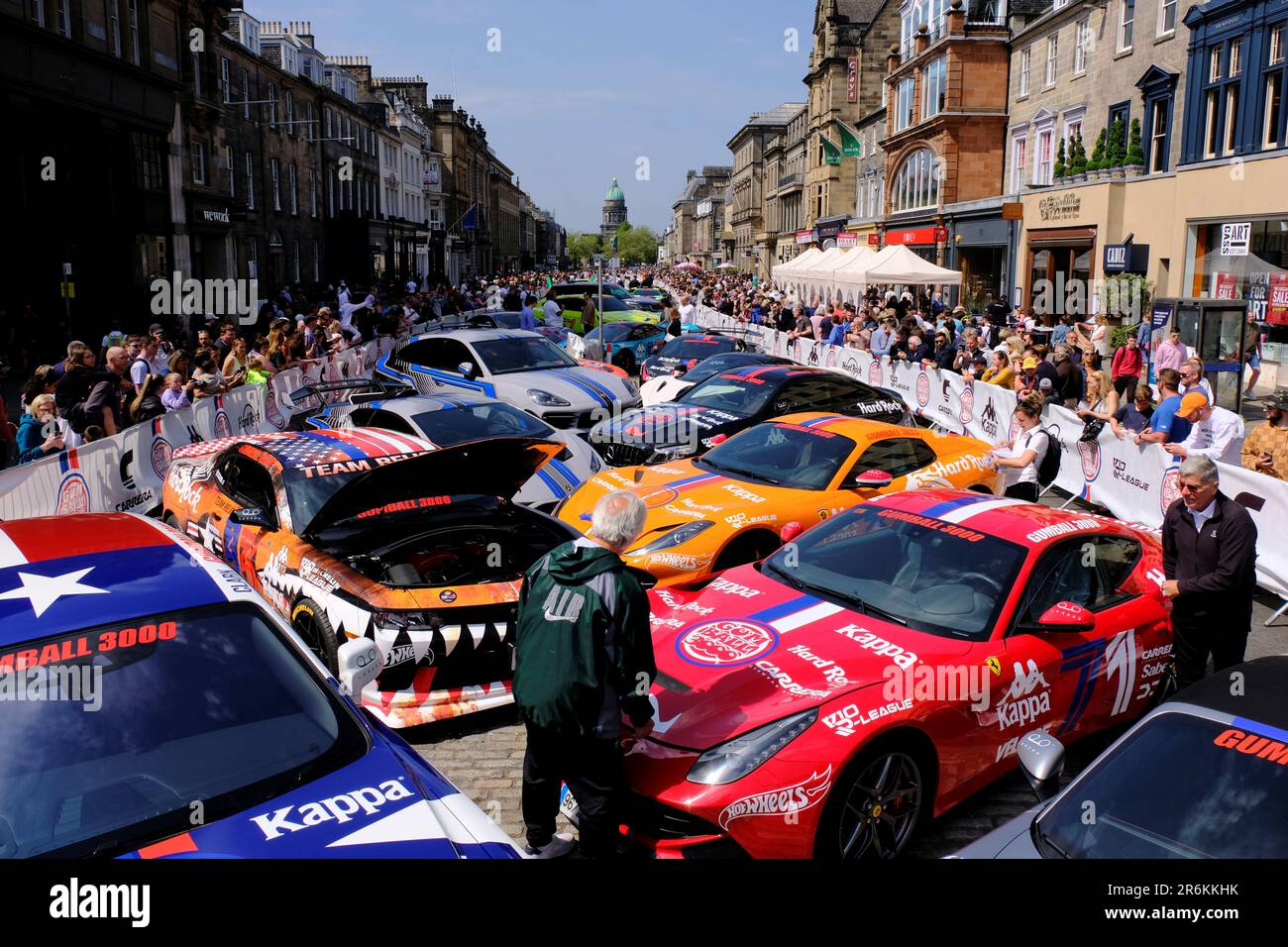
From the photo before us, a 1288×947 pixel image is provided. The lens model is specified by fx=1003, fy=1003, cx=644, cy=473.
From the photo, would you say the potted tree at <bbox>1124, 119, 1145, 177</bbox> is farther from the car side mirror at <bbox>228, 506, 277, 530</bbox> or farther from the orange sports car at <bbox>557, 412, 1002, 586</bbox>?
the car side mirror at <bbox>228, 506, 277, 530</bbox>

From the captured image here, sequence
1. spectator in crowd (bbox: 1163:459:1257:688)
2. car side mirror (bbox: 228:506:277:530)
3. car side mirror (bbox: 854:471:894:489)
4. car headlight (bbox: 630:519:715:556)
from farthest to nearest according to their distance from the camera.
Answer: car side mirror (bbox: 854:471:894:489) → car headlight (bbox: 630:519:715:556) → car side mirror (bbox: 228:506:277:530) → spectator in crowd (bbox: 1163:459:1257:688)

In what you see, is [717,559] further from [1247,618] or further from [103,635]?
[103,635]

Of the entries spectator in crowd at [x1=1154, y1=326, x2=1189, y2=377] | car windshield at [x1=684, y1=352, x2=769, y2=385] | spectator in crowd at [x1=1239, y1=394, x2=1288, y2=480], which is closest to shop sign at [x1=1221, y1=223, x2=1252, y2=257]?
spectator in crowd at [x1=1154, y1=326, x2=1189, y2=377]

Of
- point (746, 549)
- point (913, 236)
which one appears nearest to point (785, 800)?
point (746, 549)

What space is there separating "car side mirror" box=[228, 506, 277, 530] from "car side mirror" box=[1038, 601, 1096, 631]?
492 cm

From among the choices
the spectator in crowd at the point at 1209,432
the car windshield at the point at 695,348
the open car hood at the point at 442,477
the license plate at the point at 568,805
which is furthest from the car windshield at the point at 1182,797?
the car windshield at the point at 695,348

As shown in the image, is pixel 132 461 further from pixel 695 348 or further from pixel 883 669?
pixel 695 348

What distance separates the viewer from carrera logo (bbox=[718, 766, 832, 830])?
13.6 feet

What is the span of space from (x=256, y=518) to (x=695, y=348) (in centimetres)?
1389

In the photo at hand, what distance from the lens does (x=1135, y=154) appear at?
2695cm

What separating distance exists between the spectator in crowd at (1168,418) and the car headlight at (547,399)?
716cm

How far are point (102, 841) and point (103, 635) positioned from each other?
0.77 metres

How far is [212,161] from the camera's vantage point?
3522 cm

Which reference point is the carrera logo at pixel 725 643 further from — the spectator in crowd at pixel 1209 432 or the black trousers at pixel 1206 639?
the spectator in crowd at pixel 1209 432
